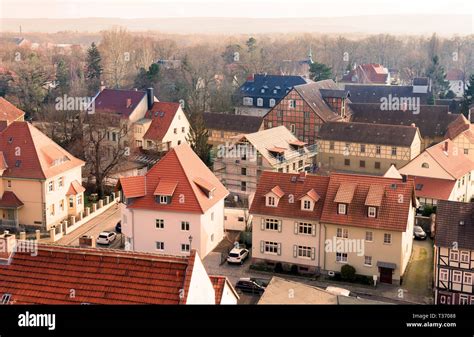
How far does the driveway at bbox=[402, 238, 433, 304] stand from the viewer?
41.2 feet

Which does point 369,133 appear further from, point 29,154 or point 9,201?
point 9,201

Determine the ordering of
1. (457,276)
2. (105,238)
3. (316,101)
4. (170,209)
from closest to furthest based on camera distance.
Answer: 1. (457,276)
2. (170,209)
3. (105,238)
4. (316,101)

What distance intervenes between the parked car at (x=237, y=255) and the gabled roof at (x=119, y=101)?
1177 centimetres

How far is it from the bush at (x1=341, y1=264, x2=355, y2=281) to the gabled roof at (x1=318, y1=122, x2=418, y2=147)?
10.8 meters

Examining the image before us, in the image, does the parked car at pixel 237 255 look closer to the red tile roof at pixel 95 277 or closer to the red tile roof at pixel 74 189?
the red tile roof at pixel 74 189

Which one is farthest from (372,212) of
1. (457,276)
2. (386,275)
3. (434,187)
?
(434,187)

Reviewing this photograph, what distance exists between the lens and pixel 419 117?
2688cm

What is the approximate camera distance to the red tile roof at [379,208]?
12.9m

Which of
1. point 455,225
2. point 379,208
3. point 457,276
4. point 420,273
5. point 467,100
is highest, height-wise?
point 467,100

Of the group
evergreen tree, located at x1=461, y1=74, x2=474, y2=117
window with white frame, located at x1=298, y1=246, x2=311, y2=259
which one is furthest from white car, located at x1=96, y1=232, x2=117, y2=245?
evergreen tree, located at x1=461, y1=74, x2=474, y2=117

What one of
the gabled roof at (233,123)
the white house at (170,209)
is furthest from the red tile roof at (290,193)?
the gabled roof at (233,123)

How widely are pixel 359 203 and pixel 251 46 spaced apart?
118 feet

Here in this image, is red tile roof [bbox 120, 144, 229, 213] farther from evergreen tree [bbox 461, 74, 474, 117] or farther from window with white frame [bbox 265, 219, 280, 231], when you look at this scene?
evergreen tree [bbox 461, 74, 474, 117]

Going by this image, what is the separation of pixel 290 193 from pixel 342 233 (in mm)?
1577
